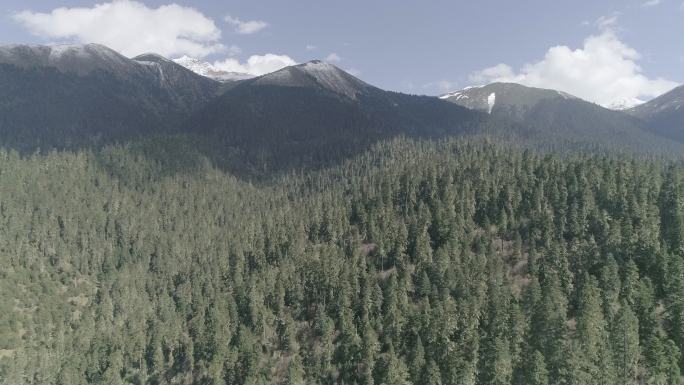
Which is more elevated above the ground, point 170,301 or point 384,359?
point 384,359

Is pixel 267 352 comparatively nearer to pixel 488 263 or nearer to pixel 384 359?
pixel 384 359

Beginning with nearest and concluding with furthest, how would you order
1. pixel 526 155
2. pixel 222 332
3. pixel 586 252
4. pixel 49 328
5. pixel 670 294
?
pixel 670 294 → pixel 586 252 → pixel 222 332 → pixel 49 328 → pixel 526 155

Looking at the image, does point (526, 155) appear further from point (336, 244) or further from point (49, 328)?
point (49, 328)

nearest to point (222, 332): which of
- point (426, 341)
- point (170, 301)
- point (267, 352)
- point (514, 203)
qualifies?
point (267, 352)

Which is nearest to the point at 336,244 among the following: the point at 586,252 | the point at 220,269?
the point at 220,269

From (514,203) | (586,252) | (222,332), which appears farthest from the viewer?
(514,203)

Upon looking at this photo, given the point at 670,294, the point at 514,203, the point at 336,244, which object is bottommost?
the point at 336,244

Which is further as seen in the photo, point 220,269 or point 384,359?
point 220,269
